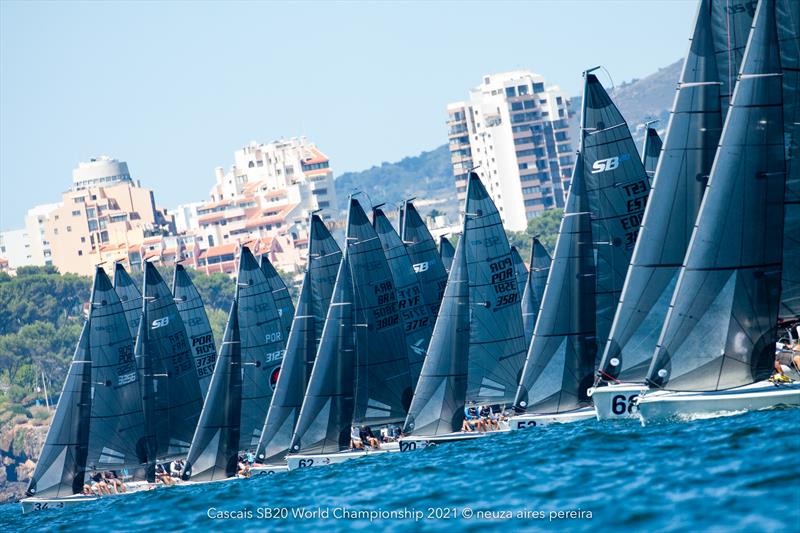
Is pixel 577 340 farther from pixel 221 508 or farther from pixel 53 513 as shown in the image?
pixel 53 513

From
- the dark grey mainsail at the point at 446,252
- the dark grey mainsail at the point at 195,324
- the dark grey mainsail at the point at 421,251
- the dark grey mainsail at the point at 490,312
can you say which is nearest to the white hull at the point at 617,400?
the dark grey mainsail at the point at 490,312

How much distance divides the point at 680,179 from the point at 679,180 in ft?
0.12

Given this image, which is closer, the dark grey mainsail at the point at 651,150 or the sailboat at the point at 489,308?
the sailboat at the point at 489,308

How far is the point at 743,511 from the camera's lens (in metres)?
23.3

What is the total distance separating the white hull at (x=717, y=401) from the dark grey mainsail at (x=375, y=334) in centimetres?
1732

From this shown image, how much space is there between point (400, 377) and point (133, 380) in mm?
13364

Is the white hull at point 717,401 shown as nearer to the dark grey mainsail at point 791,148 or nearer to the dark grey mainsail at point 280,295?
the dark grey mainsail at point 791,148

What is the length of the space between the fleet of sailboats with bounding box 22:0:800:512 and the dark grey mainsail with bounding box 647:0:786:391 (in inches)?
1.8

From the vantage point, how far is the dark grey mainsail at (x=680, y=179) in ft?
121

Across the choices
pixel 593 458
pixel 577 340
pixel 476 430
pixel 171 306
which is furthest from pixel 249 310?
pixel 593 458

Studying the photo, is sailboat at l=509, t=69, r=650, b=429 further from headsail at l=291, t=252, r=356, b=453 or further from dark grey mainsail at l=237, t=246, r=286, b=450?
dark grey mainsail at l=237, t=246, r=286, b=450

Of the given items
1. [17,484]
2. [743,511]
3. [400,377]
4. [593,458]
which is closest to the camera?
[743,511]

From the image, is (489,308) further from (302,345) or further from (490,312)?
(302,345)

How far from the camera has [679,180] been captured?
37031mm
